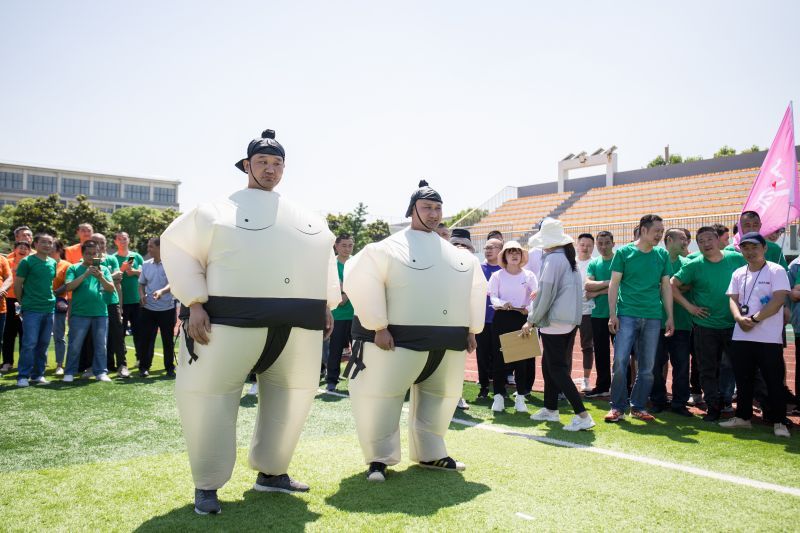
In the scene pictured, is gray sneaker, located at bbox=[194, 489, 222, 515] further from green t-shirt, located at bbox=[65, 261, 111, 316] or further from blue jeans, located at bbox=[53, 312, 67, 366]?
blue jeans, located at bbox=[53, 312, 67, 366]

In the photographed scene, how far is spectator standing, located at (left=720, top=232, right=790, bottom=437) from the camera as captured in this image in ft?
17.9

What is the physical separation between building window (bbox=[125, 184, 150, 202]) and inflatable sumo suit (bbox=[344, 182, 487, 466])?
95.5 metres

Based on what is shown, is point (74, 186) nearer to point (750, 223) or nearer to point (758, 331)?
point (750, 223)

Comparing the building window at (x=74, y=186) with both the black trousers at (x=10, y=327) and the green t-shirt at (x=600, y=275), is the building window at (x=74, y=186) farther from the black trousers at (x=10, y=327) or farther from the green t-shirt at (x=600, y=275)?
the green t-shirt at (x=600, y=275)

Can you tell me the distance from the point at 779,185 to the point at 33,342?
31.1 ft

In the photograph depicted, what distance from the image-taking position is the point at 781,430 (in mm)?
5340

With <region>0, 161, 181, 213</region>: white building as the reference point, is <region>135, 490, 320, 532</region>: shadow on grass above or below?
below

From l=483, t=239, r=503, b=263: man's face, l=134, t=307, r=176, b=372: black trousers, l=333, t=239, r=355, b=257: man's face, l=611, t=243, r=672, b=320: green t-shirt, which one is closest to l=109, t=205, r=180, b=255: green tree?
l=134, t=307, r=176, b=372: black trousers

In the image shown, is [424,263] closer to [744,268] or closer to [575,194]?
[744,268]

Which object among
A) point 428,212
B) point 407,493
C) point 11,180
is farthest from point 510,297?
point 11,180

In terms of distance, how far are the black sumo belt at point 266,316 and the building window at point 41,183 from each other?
9447cm

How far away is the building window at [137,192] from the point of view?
9075 cm

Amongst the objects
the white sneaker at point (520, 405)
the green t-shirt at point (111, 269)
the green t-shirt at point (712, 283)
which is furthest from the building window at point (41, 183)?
the green t-shirt at point (712, 283)

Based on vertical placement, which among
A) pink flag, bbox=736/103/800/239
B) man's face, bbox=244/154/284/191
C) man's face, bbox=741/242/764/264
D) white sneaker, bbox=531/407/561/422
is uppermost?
pink flag, bbox=736/103/800/239
